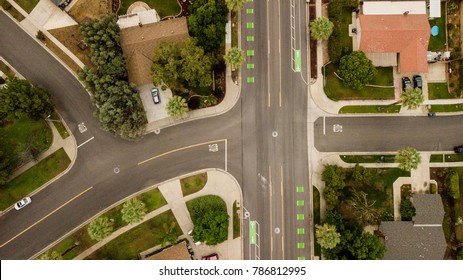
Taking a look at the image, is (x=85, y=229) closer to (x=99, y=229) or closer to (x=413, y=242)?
(x=99, y=229)

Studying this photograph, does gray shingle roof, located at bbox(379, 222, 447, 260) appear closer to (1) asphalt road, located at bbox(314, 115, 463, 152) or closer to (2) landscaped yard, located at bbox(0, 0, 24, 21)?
(1) asphalt road, located at bbox(314, 115, 463, 152)

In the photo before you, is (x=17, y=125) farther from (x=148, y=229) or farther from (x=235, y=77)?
(x=235, y=77)

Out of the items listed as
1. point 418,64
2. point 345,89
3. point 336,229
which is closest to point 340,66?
point 345,89

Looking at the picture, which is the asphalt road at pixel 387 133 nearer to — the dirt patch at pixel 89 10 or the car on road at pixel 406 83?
the car on road at pixel 406 83

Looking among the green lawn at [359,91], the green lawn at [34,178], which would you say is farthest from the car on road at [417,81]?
the green lawn at [34,178]

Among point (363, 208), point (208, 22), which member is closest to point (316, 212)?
point (363, 208)
